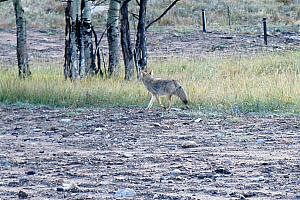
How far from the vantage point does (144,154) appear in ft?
34.5

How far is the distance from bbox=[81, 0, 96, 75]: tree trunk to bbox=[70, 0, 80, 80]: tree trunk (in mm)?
244

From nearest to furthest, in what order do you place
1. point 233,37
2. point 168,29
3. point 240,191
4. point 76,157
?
point 240,191 < point 76,157 < point 233,37 < point 168,29

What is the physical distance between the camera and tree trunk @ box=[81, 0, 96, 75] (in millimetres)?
20094

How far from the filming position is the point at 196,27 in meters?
46.6

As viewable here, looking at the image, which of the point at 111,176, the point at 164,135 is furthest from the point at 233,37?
the point at 111,176

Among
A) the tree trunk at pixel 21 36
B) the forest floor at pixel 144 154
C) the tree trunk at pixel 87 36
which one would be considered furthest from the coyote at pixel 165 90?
the tree trunk at pixel 21 36

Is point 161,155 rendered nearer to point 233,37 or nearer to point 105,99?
point 105,99

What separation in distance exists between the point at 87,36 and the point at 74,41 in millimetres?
456

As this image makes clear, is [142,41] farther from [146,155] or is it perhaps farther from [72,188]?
[72,188]

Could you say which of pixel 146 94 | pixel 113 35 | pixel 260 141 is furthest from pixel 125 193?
pixel 113 35

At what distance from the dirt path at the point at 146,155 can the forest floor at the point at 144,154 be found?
0.4 inches

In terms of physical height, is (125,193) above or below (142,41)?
below

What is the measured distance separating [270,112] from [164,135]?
3132 millimetres

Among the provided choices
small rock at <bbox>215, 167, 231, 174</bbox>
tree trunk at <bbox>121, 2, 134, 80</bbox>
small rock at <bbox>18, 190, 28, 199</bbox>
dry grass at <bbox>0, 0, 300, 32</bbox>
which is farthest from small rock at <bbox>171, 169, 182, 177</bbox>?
dry grass at <bbox>0, 0, 300, 32</bbox>
